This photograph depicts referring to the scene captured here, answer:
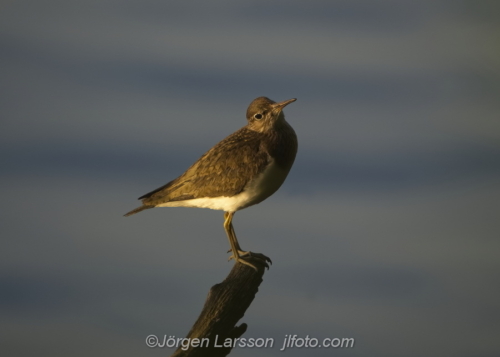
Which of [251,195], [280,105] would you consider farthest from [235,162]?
[280,105]

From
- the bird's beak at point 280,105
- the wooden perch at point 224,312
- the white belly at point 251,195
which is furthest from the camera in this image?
the bird's beak at point 280,105

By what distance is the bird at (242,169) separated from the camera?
11.2m

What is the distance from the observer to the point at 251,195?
1122 centimetres

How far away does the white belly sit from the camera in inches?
438

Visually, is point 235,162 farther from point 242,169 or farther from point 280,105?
point 280,105

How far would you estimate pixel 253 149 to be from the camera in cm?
1127

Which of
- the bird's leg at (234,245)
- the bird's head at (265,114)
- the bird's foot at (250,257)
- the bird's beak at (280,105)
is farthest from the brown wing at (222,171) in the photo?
the bird's foot at (250,257)

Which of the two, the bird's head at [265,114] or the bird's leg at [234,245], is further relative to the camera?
the bird's leg at [234,245]

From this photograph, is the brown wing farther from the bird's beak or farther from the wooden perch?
the wooden perch

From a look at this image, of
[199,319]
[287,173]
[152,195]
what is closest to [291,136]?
[287,173]

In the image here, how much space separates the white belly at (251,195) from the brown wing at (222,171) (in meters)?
0.08

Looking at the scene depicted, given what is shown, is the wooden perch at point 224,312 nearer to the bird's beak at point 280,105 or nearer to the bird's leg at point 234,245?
the bird's leg at point 234,245

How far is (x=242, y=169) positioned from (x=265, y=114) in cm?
92

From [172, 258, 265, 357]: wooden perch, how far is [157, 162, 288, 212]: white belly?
98cm
